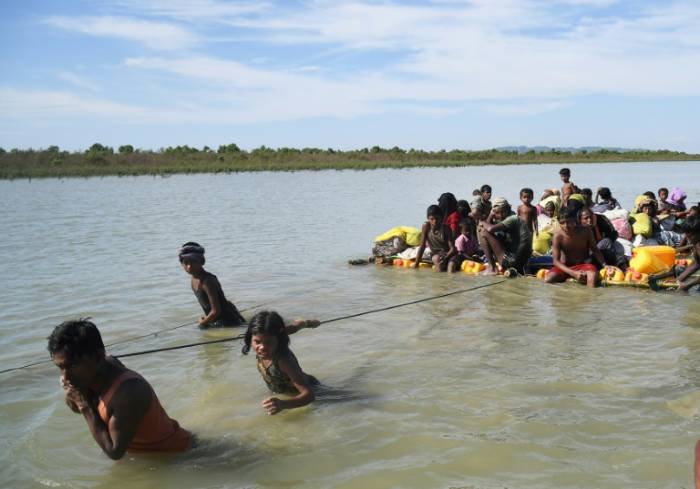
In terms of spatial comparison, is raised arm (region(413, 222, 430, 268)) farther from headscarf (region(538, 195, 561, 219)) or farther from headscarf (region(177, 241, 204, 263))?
headscarf (region(177, 241, 204, 263))

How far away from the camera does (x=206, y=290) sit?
6402 mm

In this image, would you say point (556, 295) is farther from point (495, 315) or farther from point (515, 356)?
point (515, 356)

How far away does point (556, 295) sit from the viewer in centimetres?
802

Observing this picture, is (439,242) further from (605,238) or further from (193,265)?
(193,265)

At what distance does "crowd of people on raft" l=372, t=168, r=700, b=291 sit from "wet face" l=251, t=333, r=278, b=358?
5168 mm

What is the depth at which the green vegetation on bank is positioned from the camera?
40.6 metres

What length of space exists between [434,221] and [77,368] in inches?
277

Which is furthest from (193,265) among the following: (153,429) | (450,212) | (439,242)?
(450,212)

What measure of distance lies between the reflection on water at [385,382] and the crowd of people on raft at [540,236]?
39cm

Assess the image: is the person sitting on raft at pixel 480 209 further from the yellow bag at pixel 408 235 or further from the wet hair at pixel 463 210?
the yellow bag at pixel 408 235

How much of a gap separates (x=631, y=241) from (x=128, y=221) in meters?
13.3

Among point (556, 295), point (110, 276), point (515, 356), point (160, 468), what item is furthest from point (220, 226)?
point (160, 468)

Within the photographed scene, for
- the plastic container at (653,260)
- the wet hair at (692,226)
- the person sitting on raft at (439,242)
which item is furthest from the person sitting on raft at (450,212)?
the wet hair at (692,226)

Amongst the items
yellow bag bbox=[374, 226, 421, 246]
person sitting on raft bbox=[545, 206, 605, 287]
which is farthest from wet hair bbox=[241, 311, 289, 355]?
yellow bag bbox=[374, 226, 421, 246]
